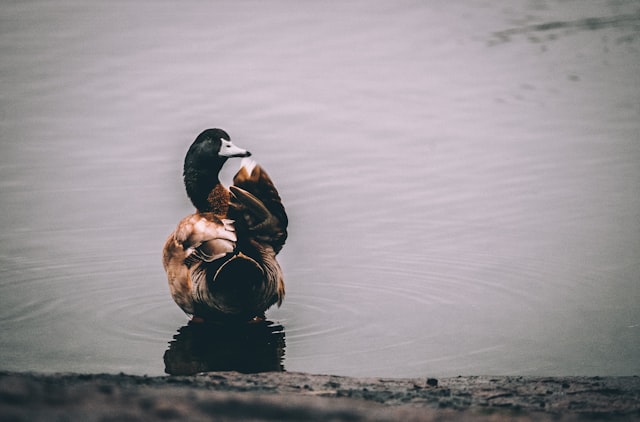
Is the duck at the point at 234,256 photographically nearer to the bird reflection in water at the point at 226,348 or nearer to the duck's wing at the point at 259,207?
the duck's wing at the point at 259,207

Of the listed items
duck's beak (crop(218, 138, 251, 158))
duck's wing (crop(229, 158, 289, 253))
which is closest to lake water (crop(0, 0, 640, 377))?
duck's wing (crop(229, 158, 289, 253))

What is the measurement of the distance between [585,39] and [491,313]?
8.72 m

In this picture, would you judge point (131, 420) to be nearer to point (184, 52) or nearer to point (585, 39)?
point (184, 52)

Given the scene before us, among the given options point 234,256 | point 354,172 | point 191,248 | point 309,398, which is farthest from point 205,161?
point 309,398

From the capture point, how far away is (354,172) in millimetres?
11188

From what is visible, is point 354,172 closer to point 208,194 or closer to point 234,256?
point 208,194

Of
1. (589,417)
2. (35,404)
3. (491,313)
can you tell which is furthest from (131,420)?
(491,313)

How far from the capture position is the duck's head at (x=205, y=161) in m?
8.30

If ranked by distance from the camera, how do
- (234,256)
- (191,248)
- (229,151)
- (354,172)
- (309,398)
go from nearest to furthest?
(309,398), (234,256), (191,248), (229,151), (354,172)

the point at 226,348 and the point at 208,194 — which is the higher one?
the point at 208,194

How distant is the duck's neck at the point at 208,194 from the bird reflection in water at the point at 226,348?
0.95 metres

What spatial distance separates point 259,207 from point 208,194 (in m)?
0.80

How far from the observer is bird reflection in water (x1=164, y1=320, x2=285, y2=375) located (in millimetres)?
7195

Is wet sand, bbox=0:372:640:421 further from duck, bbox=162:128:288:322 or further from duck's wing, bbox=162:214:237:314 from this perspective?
duck's wing, bbox=162:214:237:314
